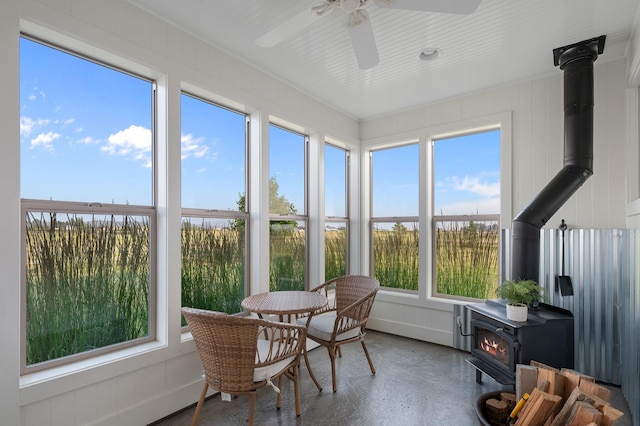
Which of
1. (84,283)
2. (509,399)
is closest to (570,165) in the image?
(509,399)

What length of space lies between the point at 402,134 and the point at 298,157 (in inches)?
53.9

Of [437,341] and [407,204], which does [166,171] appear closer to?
[407,204]

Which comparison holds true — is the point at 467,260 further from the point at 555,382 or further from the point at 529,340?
the point at 555,382

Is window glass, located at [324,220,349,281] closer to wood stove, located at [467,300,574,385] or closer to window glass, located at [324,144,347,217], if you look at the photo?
window glass, located at [324,144,347,217]

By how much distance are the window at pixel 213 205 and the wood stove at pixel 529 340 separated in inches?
85.3

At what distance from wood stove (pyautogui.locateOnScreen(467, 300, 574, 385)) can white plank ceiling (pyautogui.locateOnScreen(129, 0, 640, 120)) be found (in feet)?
6.91

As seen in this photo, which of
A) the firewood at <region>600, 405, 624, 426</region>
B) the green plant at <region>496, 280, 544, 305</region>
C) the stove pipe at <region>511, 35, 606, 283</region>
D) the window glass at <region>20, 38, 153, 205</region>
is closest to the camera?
the firewood at <region>600, 405, 624, 426</region>

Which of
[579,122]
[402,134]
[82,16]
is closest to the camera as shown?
[82,16]

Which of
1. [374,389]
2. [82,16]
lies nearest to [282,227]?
[374,389]

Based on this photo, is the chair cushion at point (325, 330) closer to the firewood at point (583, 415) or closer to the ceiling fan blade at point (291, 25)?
the firewood at point (583, 415)

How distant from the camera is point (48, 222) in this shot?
204cm

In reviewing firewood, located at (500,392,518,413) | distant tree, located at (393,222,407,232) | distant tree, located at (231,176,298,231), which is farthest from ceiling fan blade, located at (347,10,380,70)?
distant tree, located at (393,222,407,232)

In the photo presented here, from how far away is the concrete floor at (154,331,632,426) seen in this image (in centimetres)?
236

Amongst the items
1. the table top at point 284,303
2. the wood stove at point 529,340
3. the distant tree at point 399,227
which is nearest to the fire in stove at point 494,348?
the wood stove at point 529,340
